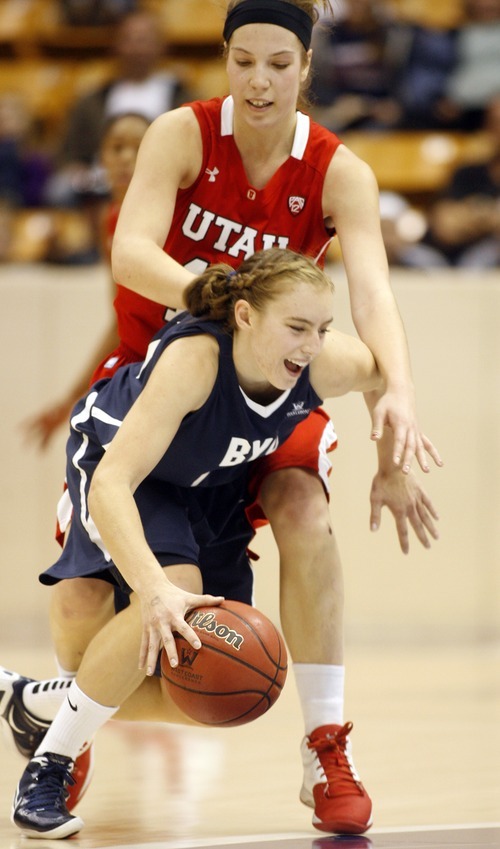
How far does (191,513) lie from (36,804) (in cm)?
80

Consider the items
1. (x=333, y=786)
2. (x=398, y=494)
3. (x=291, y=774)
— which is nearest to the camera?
Answer: (x=333, y=786)

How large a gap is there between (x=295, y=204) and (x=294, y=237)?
0.09 m

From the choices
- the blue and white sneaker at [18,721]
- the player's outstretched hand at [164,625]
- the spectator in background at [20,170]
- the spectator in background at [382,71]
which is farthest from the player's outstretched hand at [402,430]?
the spectator in background at [20,170]

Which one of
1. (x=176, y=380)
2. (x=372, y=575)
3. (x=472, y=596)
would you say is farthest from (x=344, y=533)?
(x=176, y=380)

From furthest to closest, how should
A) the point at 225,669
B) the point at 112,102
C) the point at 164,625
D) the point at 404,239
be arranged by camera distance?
the point at 112,102, the point at 404,239, the point at 225,669, the point at 164,625

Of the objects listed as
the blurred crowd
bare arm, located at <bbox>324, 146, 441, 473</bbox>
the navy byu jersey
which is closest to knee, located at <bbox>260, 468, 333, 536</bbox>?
the navy byu jersey

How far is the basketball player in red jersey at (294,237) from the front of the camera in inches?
141

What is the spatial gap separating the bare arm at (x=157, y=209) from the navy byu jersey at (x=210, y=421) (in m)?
0.12

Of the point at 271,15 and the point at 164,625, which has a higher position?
the point at 271,15

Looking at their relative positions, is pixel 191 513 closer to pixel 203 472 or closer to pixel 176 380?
pixel 203 472

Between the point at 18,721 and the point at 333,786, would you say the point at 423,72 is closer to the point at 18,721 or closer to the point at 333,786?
the point at 18,721

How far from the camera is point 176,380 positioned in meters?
3.25

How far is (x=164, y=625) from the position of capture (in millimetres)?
2998

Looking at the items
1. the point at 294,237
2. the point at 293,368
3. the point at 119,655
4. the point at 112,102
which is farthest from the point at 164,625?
the point at 112,102
